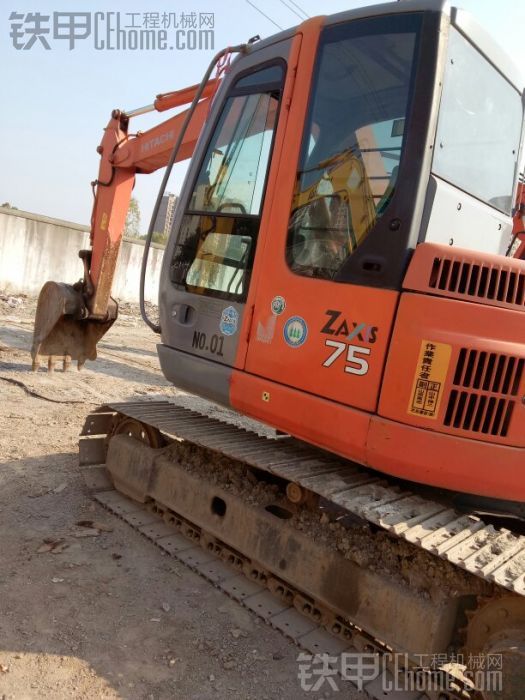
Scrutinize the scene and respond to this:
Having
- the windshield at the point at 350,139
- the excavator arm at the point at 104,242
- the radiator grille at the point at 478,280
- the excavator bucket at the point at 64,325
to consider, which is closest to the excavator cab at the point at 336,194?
the windshield at the point at 350,139

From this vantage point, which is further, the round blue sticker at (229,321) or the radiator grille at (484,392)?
the round blue sticker at (229,321)

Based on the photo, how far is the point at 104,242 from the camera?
5387 millimetres

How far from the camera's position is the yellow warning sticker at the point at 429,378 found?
240cm

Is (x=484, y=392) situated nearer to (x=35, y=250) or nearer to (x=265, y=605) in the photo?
(x=265, y=605)

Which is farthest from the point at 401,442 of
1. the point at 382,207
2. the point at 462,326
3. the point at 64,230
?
the point at 64,230

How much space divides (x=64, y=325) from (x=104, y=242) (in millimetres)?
1056

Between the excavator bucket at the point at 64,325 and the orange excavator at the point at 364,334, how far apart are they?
2236 mm

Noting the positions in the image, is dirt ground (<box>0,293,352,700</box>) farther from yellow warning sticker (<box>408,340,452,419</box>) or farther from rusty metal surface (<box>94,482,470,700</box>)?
yellow warning sticker (<box>408,340,452,419</box>)

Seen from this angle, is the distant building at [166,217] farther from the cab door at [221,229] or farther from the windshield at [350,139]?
the windshield at [350,139]

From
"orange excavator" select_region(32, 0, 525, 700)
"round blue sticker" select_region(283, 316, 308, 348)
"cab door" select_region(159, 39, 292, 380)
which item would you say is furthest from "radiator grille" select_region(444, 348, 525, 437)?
"cab door" select_region(159, 39, 292, 380)

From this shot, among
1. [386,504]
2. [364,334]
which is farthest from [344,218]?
[386,504]

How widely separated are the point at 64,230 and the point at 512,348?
15069 millimetres

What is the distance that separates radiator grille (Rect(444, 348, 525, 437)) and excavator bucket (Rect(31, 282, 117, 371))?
415 centimetres

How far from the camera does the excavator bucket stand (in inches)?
219
